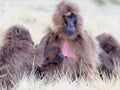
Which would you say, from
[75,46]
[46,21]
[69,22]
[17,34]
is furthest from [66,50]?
[46,21]

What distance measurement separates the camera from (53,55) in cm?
784

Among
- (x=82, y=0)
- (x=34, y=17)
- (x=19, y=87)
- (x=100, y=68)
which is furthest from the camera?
(x=82, y=0)

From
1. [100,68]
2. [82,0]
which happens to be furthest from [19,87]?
[82,0]

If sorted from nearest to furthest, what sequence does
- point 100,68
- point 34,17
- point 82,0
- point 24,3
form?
point 100,68, point 34,17, point 24,3, point 82,0

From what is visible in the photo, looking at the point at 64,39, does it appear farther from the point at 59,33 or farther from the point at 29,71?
the point at 29,71

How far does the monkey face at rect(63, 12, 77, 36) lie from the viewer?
25.8 feet

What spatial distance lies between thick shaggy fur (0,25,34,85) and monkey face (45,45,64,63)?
25cm

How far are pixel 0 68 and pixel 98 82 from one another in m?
1.22

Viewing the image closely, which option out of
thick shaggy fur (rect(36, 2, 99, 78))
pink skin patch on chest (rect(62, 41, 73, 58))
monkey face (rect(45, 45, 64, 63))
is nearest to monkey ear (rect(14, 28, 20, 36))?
monkey face (rect(45, 45, 64, 63))

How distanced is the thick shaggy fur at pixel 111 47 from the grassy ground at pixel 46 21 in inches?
12.0

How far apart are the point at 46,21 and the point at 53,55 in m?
6.12

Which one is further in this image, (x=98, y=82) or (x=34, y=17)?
(x=34, y=17)

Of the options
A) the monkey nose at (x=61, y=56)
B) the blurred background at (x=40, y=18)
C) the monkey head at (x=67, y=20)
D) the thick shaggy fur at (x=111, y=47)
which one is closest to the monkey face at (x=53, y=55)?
the monkey nose at (x=61, y=56)

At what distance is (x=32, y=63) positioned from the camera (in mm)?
7668
